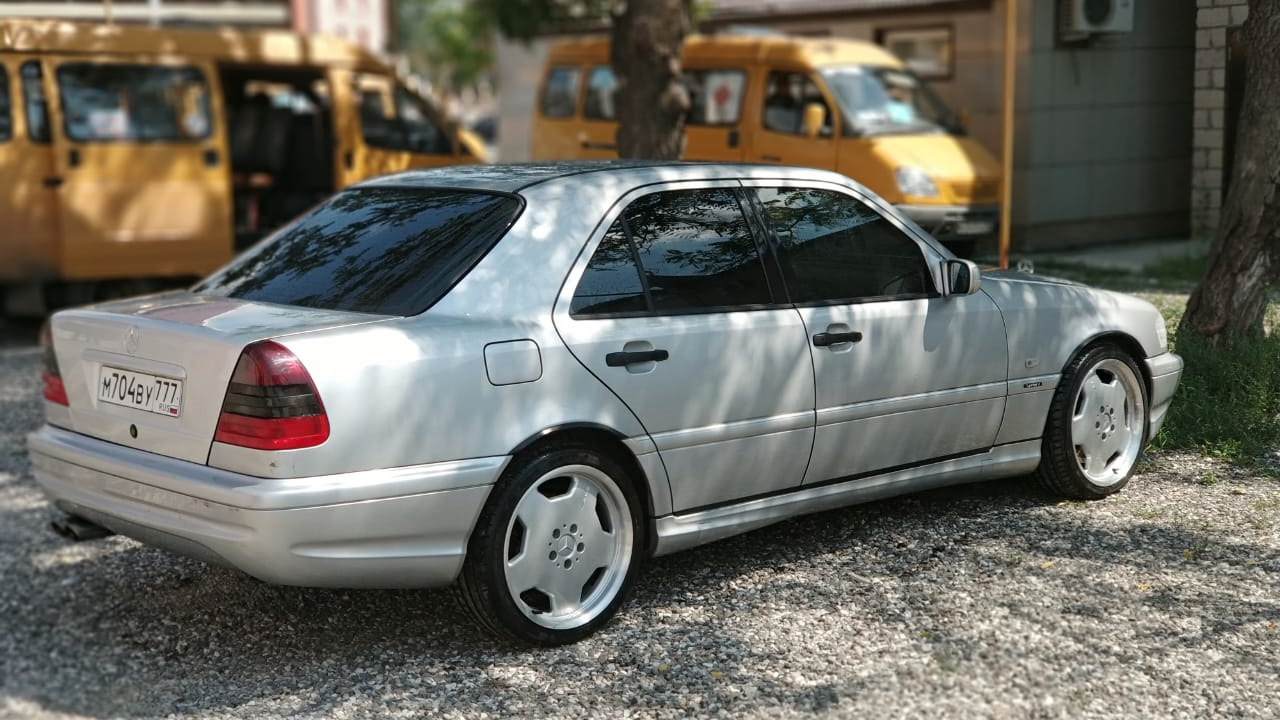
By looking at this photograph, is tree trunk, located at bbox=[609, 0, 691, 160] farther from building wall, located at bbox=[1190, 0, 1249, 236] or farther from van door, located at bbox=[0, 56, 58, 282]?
van door, located at bbox=[0, 56, 58, 282]

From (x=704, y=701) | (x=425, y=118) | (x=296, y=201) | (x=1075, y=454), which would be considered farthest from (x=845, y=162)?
(x=704, y=701)

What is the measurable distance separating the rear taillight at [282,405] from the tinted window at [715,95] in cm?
1069

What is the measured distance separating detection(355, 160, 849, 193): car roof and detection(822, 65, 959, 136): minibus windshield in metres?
8.24

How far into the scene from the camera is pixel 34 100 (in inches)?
483

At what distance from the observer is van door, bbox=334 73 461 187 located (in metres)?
14.3

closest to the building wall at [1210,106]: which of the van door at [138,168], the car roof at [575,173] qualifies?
the car roof at [575,173]

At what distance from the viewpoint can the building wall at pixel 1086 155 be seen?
13391 millimetres

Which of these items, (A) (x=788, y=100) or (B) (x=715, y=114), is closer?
(A) (x=788, y=100)

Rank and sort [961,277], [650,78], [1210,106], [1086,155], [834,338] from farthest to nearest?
[1086,155] → [650,78] → [1210,106] → [961,277] → [834,338]

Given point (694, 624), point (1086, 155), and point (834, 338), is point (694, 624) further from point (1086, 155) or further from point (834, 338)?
point (1086, 155)

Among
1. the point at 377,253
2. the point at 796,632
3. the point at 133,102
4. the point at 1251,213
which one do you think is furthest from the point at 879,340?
the point at 133,102

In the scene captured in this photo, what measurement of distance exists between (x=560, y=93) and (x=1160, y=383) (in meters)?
11.2

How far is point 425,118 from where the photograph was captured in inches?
588

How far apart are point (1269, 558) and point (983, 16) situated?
12903mm
